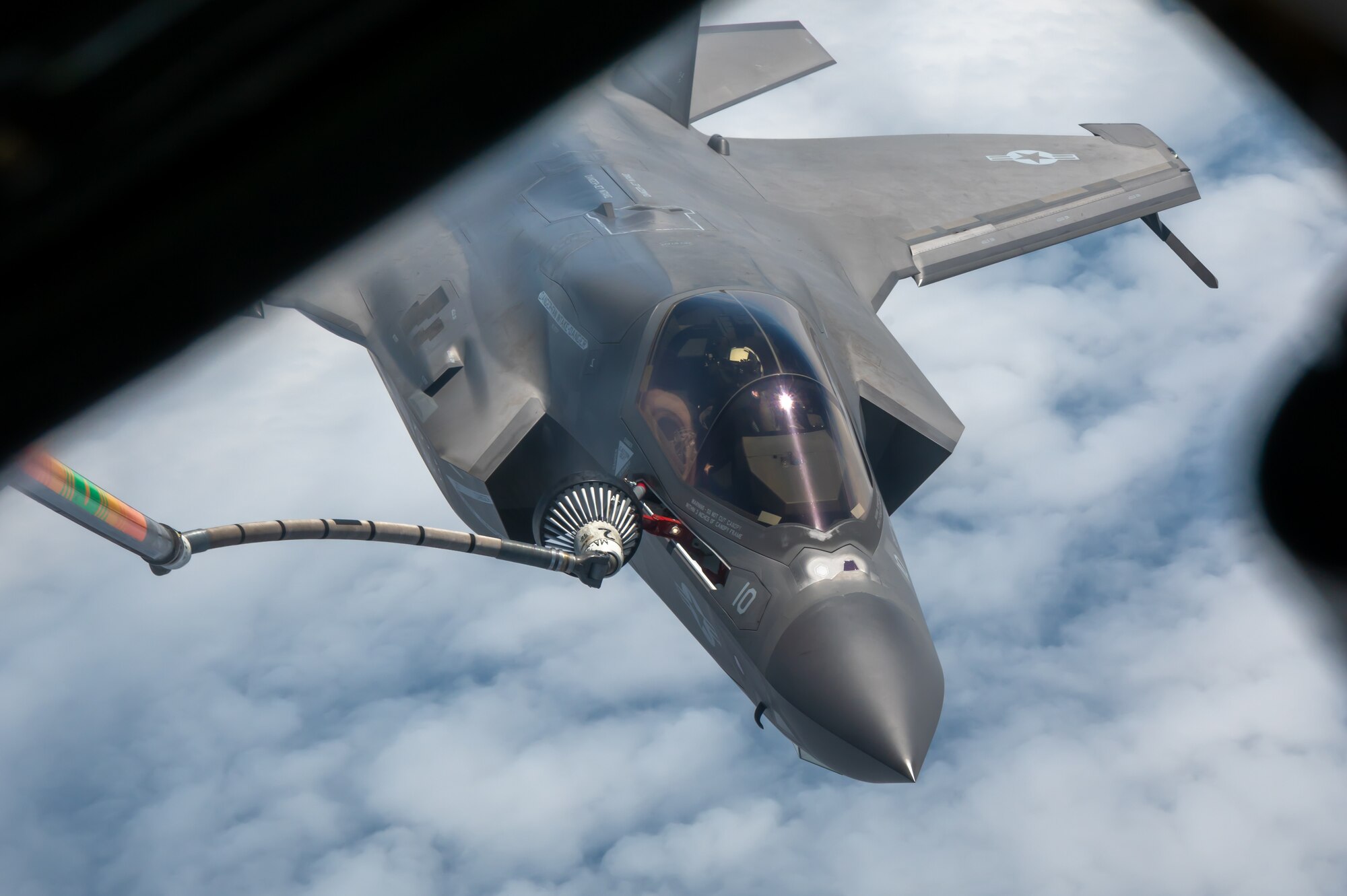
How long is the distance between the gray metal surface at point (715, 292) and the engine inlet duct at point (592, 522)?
1.18 feet

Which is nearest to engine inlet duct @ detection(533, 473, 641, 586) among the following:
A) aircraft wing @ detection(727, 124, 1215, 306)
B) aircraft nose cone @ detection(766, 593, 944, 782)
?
aircraft nose cone @ detection(766, 593, 944, 782)

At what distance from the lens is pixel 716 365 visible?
10.9 metres

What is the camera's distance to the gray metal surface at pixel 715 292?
9.97 meters

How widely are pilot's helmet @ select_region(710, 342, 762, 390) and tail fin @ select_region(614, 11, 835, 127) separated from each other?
36.5 feet

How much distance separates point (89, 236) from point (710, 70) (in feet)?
77.3

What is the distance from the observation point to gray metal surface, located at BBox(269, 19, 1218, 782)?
997 cm

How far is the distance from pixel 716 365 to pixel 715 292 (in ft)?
4.27

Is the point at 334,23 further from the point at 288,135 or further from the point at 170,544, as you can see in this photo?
the point at 170,544

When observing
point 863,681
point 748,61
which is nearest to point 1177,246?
point 748,61

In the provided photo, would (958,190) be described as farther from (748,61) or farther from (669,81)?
(748,61)

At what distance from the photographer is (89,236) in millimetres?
1992

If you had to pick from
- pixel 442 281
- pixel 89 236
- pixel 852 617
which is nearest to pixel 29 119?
pixel 89 236

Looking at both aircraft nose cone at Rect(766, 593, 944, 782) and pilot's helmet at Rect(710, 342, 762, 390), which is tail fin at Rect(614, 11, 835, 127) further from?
aircraft nose cone at Rect(766, 593, 944, 782)

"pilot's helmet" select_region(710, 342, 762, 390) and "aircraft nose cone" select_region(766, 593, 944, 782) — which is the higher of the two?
"pilot's helmet" select_region(710, 342, 762, 390)
